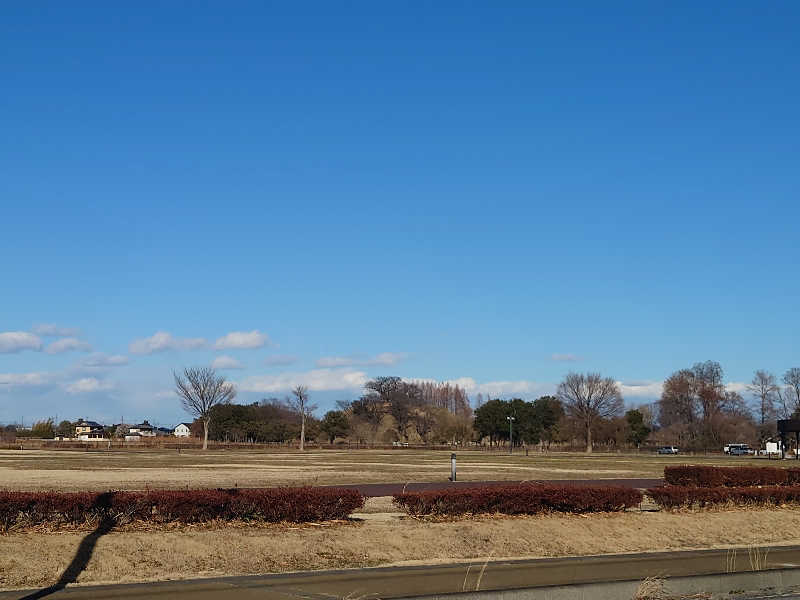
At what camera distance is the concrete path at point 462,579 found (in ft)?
39.0

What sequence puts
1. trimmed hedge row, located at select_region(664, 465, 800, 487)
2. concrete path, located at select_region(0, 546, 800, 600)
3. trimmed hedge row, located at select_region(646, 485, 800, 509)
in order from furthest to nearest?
trimmed hedge row, located at select_region(664, 465, 800, 487)
trimmed hedge row, located at select_region(646, 485, 800, 509)
concrete path, located at select_region(0, 546, 800, 600)

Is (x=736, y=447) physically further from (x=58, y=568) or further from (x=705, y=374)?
(x=58, y=568)

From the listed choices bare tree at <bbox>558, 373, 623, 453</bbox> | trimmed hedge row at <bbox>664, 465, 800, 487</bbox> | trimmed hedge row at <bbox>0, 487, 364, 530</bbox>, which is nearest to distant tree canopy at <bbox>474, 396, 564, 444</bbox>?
bare tree at <bbox>558, 373, 623, 453</bbox>

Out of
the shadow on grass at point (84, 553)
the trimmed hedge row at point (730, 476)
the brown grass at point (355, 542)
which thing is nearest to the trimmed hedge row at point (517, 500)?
the brown grass at point (355, 542)

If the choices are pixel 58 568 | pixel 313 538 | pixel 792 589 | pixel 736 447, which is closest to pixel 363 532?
pixel 313 538

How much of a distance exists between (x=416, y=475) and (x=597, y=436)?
335ft

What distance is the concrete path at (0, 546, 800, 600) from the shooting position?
11.9m

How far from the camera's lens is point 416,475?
4175cm

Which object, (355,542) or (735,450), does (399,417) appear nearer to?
(735,450)

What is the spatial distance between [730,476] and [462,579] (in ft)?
64.9

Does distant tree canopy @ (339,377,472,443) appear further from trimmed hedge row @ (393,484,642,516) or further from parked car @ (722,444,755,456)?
trimmed hedge row @ (393,484,642,516)

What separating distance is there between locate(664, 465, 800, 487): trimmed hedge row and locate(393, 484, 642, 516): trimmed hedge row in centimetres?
926

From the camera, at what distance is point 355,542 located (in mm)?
16500

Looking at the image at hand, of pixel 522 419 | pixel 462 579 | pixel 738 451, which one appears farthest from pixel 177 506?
pixel 522 419
